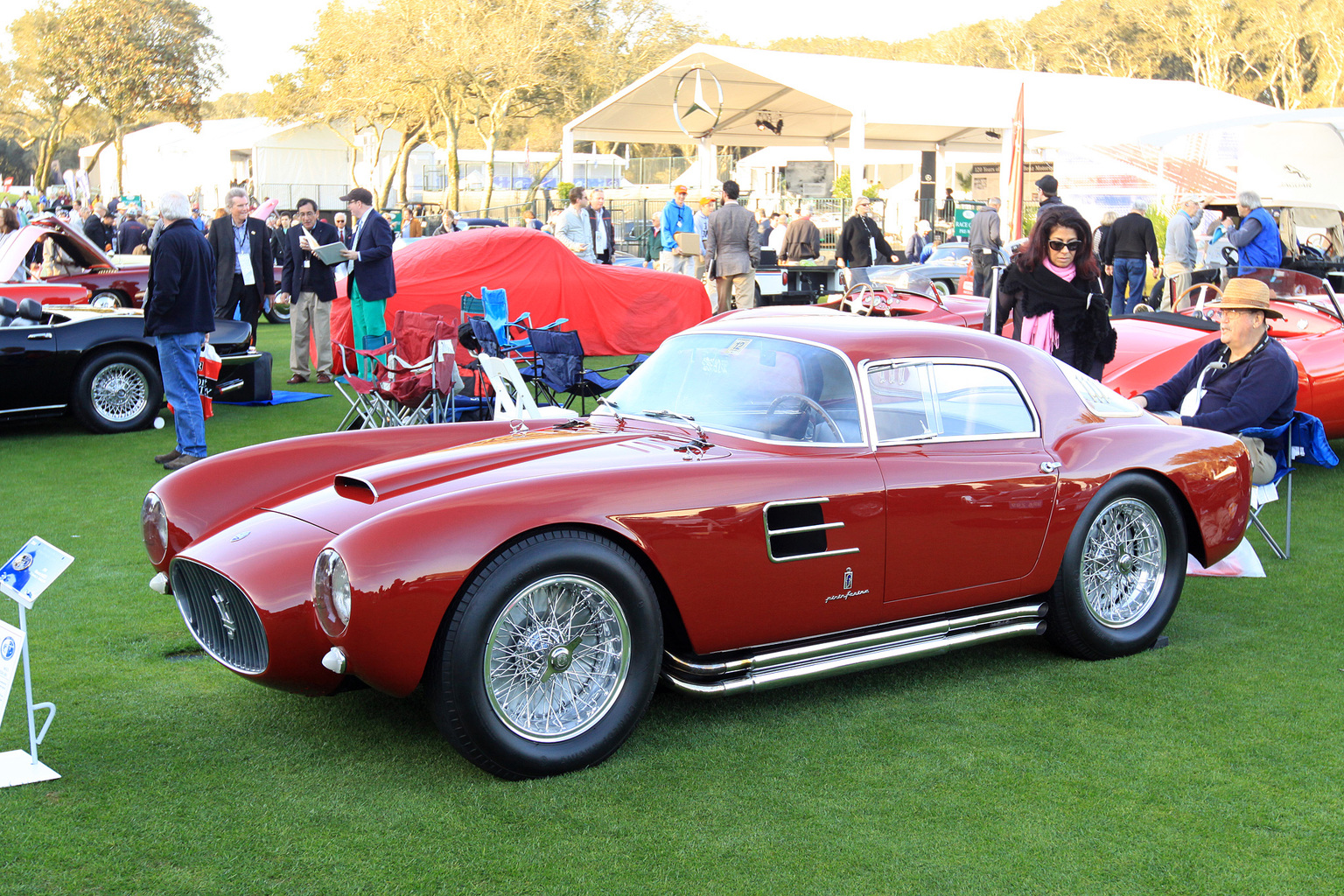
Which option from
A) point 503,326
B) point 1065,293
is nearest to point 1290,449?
point 1065,293

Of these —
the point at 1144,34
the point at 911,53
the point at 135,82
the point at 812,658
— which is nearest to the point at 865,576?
the point at 812,658

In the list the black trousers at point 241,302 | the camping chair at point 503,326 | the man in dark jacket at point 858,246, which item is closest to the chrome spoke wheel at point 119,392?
the black trousers at point 241,302

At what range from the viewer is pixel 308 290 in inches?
460

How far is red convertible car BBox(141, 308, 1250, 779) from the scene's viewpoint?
3426mm

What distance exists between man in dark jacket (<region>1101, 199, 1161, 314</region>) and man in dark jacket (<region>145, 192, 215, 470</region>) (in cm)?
1084

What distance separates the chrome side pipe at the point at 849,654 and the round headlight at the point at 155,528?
1.95 metres

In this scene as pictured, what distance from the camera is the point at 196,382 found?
8.22 meters

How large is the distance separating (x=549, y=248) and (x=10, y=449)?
563 centimetres

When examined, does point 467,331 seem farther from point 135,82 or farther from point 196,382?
point 135,82

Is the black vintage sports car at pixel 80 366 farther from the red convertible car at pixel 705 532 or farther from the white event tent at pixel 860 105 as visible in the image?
the white event tent at pixel 860 105

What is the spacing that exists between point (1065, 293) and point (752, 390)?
115 inches

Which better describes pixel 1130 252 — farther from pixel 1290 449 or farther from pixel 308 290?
pixel 308 290

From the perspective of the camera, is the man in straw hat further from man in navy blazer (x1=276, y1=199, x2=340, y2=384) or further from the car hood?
man in navy blazer (x1=276, y1=199, x2=340, y2=384)

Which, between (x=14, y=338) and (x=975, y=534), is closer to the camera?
(x=975, y=534)
